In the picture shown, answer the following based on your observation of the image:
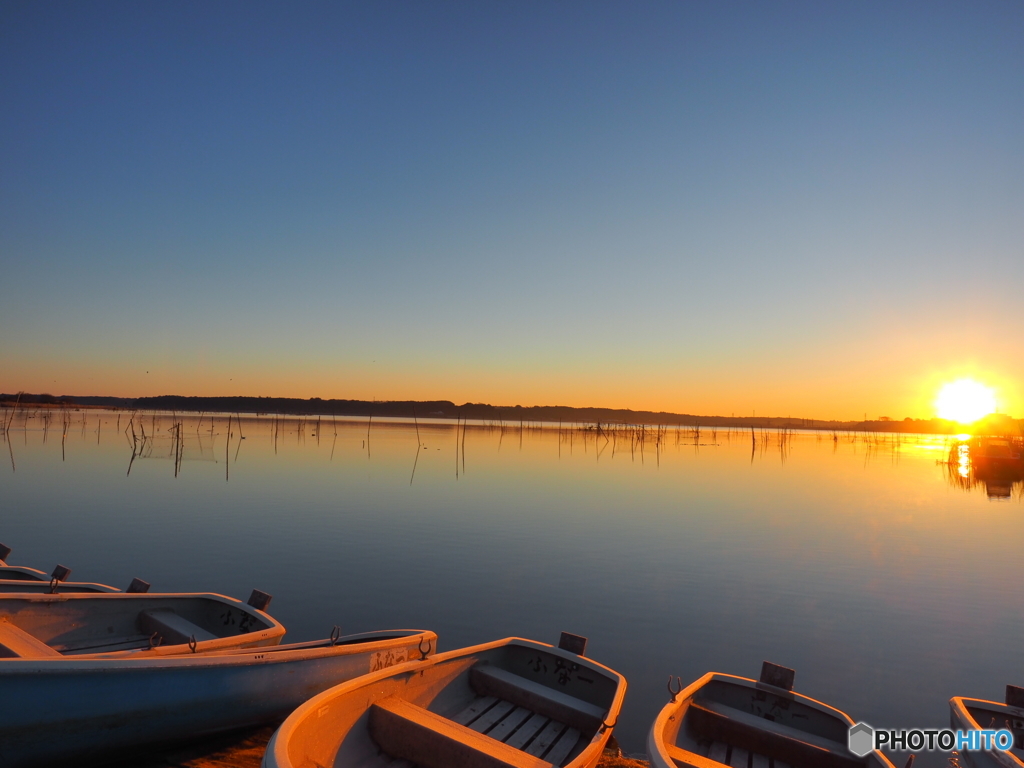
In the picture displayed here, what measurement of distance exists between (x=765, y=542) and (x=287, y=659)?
43.0 feet

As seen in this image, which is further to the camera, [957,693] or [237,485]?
[237,485]

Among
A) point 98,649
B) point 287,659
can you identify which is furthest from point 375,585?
point 287,659

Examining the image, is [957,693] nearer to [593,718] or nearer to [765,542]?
[593,718]

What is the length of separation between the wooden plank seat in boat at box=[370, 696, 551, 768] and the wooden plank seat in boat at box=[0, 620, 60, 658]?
2.76 metres

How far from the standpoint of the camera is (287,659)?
5.40 meters

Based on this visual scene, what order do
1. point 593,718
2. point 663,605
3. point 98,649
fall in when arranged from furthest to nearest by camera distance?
point 663,605
point 98,649
point 593,718

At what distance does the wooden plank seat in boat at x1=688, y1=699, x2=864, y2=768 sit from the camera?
4.86 m

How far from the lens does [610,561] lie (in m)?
13.0

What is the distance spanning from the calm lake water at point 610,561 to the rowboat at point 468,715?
991mm

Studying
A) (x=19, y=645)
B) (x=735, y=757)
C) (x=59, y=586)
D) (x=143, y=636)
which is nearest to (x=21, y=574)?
(x=59, y=586)

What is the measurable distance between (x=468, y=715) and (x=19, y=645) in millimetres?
3928

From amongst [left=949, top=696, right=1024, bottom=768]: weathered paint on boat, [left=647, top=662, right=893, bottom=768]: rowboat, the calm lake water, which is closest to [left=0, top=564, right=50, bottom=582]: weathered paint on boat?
the calm lake water

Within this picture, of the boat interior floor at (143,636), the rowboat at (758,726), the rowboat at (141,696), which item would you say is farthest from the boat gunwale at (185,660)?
the rowboat at (758,726)

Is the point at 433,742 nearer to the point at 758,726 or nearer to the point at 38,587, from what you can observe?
the point at 758,726
